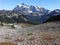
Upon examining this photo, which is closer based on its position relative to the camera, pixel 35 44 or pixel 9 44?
pixel 35 44

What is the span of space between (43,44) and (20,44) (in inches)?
132

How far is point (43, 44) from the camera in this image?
2581cm

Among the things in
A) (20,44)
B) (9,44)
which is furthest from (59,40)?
(9,44)

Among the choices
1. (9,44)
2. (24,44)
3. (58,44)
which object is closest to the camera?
(58,44)

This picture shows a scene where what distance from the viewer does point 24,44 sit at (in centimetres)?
2722

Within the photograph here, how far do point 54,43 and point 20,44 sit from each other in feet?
15.1

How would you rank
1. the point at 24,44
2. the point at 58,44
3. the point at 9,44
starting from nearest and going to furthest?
the point at 58,44 < the point at 24,44 < the point at 9,44

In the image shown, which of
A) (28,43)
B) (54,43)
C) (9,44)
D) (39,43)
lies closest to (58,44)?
(54,43)

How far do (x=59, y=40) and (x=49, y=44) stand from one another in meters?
2.56

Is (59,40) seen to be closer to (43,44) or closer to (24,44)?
(43,44)

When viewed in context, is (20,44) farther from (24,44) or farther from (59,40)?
(59,40)

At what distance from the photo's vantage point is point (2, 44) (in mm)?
30078

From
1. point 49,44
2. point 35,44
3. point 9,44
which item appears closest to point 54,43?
point 49,44

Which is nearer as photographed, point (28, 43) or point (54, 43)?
point (54, 43)
